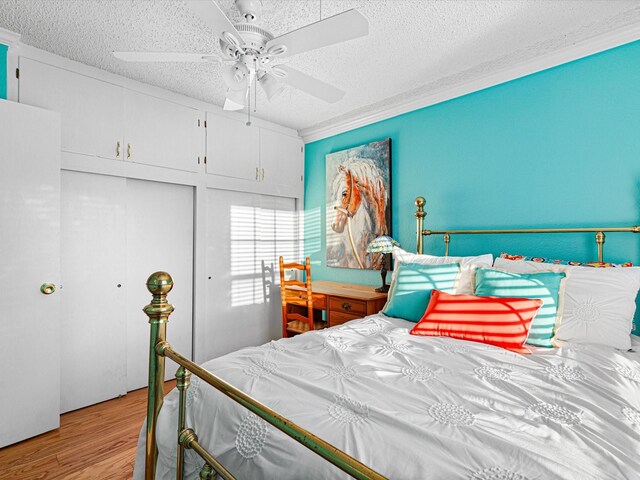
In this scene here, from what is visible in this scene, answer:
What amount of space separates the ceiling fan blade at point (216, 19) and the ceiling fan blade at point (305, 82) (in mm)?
254

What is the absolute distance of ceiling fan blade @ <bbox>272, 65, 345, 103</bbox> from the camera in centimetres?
174

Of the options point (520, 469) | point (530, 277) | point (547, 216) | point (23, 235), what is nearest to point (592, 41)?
point (547, 216)

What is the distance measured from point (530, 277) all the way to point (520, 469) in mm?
1293

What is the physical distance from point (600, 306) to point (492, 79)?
1.78 metres

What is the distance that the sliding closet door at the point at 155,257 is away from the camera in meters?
2.91

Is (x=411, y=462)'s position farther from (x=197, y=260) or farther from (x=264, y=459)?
(x=197, y=260)

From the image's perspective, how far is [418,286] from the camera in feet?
6.99

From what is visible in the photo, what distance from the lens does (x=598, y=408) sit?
103 cm

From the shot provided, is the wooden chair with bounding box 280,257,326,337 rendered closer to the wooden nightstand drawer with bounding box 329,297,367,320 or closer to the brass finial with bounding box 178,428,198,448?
the wooden nightstand drawer with bounding box 329,297,367,320

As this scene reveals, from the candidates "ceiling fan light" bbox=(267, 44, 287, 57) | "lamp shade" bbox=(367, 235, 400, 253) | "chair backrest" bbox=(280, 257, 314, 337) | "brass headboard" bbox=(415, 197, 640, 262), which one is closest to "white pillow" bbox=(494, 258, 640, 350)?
"brass headboard" bbox=(415, 197, 640, 262)

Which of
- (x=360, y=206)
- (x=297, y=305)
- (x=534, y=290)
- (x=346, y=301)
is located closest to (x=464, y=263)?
(x=534, y=290)

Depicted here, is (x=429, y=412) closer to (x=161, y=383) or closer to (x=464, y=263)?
(x=161, y=383)

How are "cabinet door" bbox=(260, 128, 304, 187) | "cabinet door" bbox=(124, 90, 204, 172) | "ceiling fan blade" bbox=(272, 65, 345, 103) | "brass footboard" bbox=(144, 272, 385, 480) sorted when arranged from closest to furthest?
"brass footboard" bbox=(144, 272, 385, 480) < "ceiling fan blade" bbox=(272, 65, 345, 103) < "cabinet door" bbox=(124, 90, 204, 172) < "cabinet door" bbox=(260, 128, 304, 187)

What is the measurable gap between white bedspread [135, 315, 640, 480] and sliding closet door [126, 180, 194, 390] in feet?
6.05
